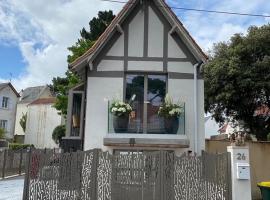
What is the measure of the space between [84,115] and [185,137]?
432cm

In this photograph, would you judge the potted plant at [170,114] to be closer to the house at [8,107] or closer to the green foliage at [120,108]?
the green foliage at [120,108]

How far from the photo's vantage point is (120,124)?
14.7 m

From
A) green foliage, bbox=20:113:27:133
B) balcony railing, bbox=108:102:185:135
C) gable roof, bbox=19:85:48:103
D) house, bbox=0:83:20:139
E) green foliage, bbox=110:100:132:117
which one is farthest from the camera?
gable roof, bbox=19:85:48:103

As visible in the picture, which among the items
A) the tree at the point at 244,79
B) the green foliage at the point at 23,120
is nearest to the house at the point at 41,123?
the green foliage at the point at 23,120

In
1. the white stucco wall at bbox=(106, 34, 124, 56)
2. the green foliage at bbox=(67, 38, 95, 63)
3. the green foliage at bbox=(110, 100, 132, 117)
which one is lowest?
the green foliage at bbox=(110, 100, 132, 117)

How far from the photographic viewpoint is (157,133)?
14.9 m

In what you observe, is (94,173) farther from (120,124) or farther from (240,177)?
(120,124)

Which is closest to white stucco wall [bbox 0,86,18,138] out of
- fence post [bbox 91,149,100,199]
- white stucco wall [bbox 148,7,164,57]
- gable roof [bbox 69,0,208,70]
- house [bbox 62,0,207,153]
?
house [bbox 62,0,207,153]

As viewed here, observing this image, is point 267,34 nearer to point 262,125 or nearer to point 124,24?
point 262,125

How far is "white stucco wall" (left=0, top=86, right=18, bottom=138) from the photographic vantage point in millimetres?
47219

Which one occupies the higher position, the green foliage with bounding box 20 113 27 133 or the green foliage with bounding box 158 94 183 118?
the green foliage with bounding box 20 113 27 133

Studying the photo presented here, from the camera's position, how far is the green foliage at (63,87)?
29.3 m

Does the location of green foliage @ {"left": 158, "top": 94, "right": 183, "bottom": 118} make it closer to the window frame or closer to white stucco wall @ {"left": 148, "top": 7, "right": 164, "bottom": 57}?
white stucco wall @ {"left": 148, "top": 7, "right": 164, "bottom": 57}

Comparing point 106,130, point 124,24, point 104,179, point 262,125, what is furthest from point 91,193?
point 262,125
